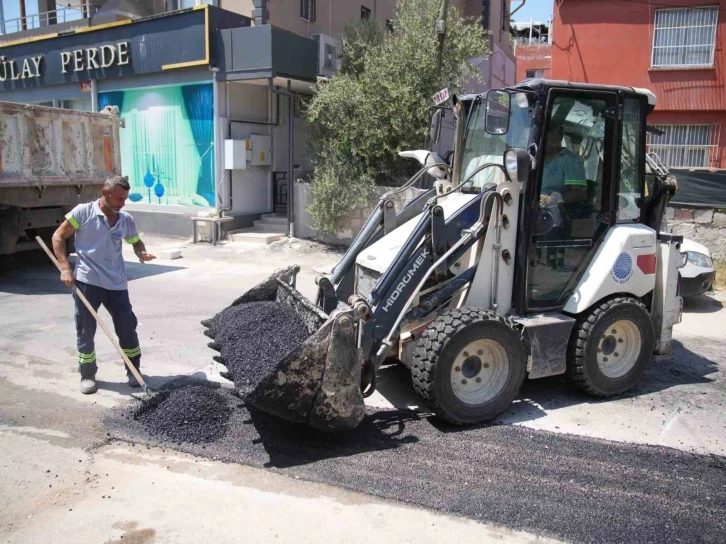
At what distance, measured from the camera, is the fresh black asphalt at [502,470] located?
3.44m

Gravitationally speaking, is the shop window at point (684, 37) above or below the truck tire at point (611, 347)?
above

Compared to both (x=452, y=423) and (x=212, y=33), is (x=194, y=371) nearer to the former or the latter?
(x=452, y=423)

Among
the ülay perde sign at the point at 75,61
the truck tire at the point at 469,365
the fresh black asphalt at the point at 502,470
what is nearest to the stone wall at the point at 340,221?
the ülay perde sign at the point at 75,61

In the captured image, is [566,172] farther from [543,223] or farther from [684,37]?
[684,37]

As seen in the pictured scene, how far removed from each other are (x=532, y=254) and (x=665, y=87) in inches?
521

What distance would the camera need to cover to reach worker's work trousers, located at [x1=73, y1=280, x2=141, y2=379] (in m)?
5.14

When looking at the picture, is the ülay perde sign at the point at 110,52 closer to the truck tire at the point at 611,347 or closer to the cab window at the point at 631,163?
the cab window at the point at 631,163

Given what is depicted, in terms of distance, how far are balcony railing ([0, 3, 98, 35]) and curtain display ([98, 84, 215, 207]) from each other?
12.1ft

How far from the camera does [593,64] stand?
16250mm

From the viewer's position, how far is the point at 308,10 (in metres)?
15.8

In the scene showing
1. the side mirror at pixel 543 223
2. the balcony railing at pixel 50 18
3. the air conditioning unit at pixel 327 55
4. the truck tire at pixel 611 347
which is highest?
the balcony railing at pixel 50 18

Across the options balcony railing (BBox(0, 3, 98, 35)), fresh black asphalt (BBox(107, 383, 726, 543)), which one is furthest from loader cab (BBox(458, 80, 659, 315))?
balcony railing (BBox(0, 3, 98, 35))

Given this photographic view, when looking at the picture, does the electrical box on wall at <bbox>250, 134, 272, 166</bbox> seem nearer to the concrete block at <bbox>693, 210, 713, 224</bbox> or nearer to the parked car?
the concrete block at <bbox>693, 210, 713, 224</bbox>

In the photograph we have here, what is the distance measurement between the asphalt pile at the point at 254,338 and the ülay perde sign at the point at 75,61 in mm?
11787
